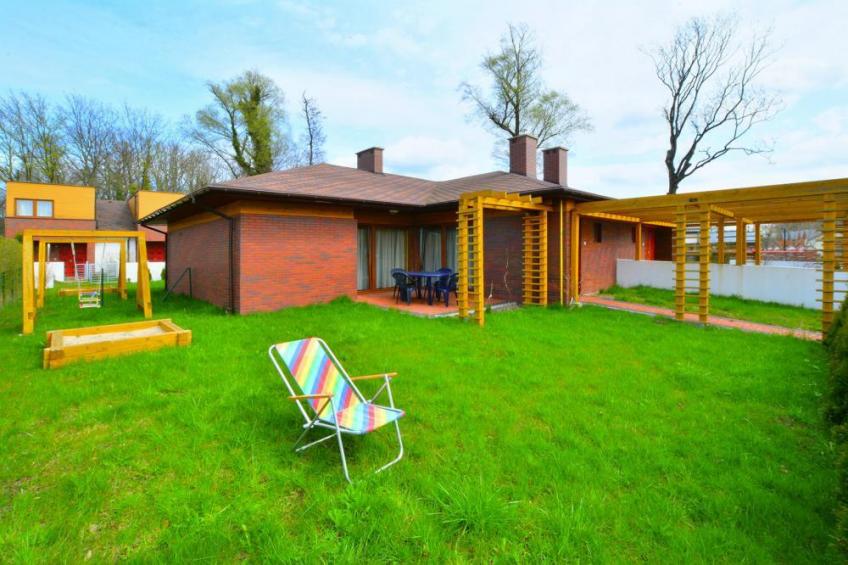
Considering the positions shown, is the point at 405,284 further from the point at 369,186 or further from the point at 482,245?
the point at 369,186

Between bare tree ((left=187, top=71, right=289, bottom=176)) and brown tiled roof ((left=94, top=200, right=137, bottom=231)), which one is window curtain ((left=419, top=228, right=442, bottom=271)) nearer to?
bare tree ((left=187, top=71, right=289, bottom=176))

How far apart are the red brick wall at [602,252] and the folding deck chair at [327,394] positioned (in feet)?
34.9

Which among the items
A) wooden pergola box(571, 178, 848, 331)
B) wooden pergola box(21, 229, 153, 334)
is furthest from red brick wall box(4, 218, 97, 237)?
wooden pergola box(571, 178, 848, 331)

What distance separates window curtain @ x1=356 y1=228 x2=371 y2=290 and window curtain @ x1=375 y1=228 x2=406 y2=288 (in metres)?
0.36

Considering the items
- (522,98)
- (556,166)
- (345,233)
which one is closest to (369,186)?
(345,233)

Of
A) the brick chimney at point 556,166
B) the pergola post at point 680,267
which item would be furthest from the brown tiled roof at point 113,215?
the pergola post at point 680,267

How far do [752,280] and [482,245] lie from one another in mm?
Result: 9698

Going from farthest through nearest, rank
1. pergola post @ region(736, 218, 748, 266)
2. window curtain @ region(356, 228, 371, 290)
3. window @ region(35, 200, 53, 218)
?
window @ region(35, 200, 53, 218), pergola post @ region(736, 218, 748, 266), window curtain @ region(356, 228, 371, 290)

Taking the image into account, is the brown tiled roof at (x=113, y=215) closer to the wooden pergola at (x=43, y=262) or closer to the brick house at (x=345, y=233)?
the brick house at (x=345, y=233)

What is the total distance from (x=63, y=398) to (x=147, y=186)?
32.1 m

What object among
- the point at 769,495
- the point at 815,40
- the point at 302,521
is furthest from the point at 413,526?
the point at 815,40

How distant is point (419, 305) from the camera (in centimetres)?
1077

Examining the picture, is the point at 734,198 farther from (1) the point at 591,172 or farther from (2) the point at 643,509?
(1) the point at 591,172

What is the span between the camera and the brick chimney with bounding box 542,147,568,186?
13.7 metres
